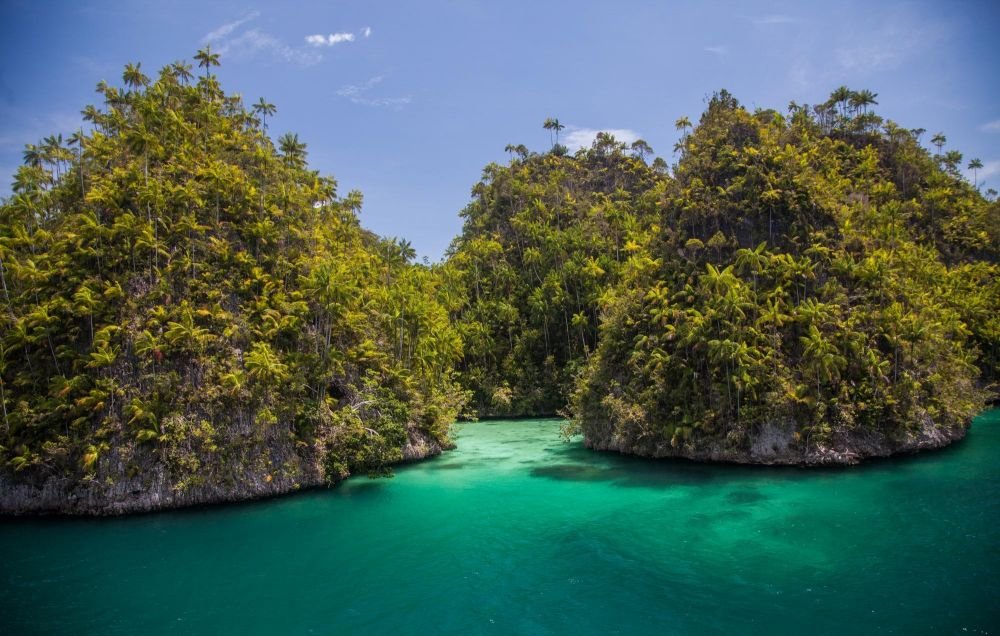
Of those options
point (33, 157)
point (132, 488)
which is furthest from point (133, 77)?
A: point (132, 488)

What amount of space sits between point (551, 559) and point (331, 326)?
19926mm

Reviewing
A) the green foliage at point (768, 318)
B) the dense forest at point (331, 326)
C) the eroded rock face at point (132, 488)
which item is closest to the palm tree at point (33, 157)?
the dense forest at point (331, 326)

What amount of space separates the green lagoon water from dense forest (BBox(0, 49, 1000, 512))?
2517 millimetres

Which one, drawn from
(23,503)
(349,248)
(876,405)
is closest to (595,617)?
(876,405)

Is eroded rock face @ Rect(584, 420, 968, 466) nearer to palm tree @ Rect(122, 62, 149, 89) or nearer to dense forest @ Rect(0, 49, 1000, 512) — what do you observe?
dense forest @ Rect(0, 49, 1000, 512)

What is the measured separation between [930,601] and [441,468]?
2492 centimetres

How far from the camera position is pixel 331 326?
3366 centimetres

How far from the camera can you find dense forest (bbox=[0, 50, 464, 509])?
25.9m

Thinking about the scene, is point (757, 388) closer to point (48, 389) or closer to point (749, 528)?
→ point (749, 528)

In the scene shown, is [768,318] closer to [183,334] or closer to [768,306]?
[768,306]

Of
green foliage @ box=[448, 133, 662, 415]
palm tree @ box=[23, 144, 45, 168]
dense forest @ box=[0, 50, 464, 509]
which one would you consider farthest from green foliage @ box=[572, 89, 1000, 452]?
palm tree @ box=[23, 144, 45, 168]

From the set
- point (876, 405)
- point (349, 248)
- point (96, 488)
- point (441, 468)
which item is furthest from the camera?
point (349, 248)

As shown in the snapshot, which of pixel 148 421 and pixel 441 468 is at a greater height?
pixel 148 421

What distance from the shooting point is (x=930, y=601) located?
602 inches
